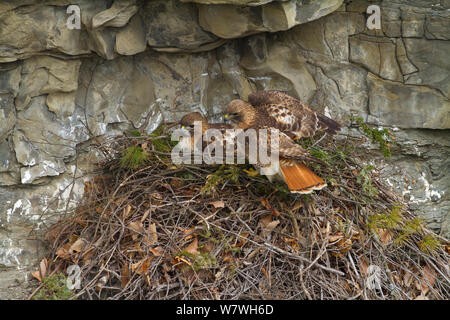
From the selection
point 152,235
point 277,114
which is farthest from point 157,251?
point 277,114

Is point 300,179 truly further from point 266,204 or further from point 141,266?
point 141,266

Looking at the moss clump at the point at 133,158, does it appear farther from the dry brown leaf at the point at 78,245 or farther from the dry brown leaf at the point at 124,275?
the dry brown leaf at the point at 124,275

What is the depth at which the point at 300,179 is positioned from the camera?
13.1ft

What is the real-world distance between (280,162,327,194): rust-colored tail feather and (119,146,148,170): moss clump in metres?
1.25

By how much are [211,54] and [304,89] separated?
3.27 feet

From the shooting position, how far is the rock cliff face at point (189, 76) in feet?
13.5

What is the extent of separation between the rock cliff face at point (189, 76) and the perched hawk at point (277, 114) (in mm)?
460

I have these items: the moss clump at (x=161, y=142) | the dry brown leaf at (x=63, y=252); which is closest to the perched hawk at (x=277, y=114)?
the moss clump at (x=161, y=142)

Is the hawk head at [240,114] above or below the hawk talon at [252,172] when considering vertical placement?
above

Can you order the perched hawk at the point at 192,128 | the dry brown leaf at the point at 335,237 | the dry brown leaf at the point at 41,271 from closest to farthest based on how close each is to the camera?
the dry brown leaf at the point at 41,271 → the dry brown leaf at the point at 335,237 → the perched hawk at the point at 192,128

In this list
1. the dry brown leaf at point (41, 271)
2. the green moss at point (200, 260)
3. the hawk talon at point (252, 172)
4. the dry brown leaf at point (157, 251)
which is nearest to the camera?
the green moss at point (200, 260)

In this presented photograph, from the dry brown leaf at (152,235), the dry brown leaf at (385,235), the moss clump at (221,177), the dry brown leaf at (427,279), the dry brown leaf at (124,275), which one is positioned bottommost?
the dry brown leaf at (427,279)

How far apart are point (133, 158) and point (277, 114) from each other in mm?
1336

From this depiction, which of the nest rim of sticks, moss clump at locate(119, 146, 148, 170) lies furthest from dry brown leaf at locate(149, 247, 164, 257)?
moss clump at locate(119, 146, 148, 170)
